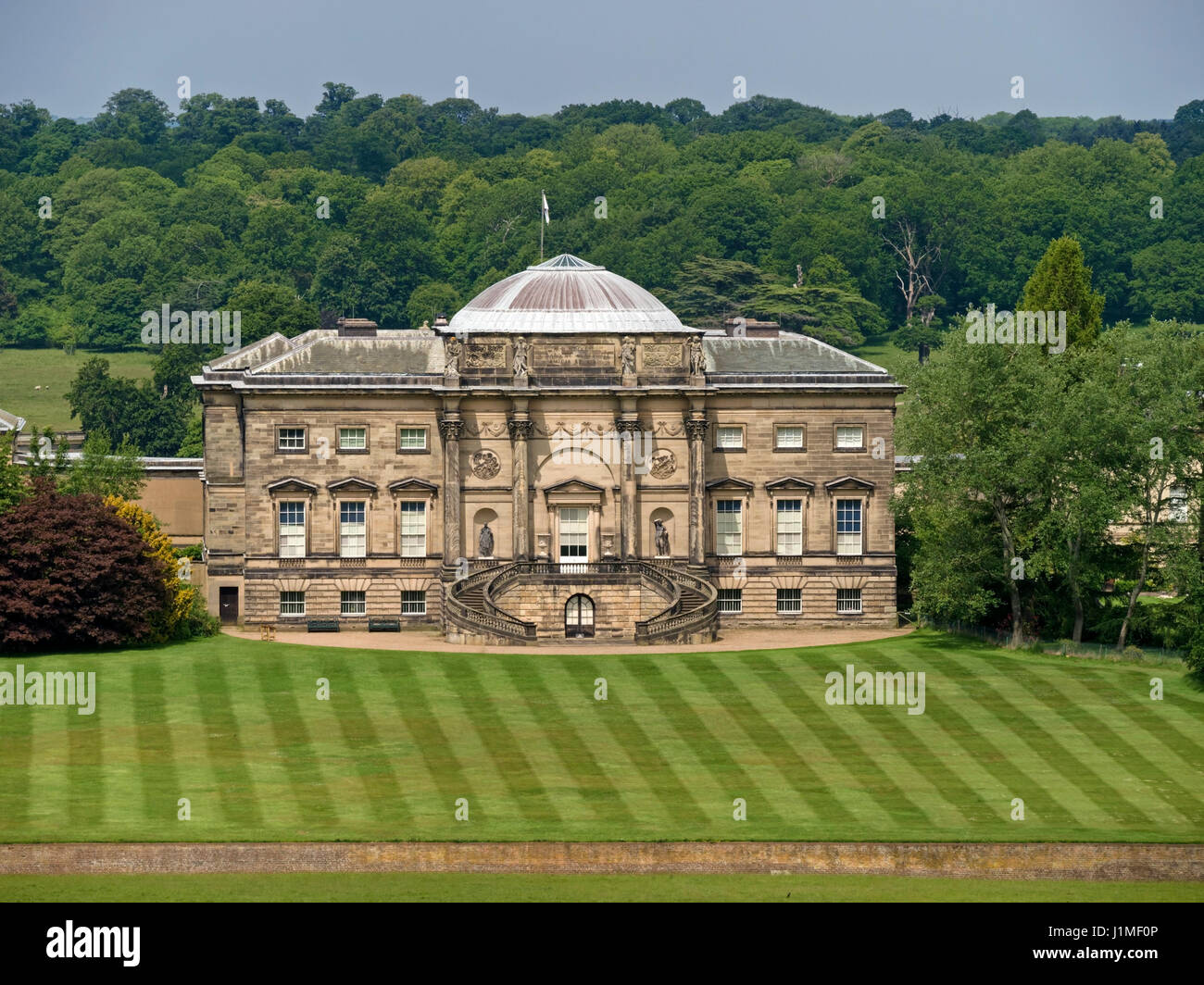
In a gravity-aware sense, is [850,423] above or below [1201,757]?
above

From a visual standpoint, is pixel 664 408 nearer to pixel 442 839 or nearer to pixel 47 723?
pixel 47 723

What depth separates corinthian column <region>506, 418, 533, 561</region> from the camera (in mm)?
111500

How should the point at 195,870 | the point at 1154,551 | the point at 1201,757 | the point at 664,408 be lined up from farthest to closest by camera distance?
the point at 664,408, the point at 1154,551, the point at 1201,757, the point at 195,870

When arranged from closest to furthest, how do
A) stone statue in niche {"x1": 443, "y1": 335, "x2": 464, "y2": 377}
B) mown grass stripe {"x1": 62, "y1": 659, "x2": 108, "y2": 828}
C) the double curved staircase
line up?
mown grass stripe {"x1": 62, "y1": 659, "x2": 108, "y2": 828} < the double curved staircase < stone statue in niche {"x1": 443, "y1": 335, "x2": 464, "y2": 377}

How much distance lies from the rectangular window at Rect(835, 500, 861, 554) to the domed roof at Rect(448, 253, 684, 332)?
1017 centimetres

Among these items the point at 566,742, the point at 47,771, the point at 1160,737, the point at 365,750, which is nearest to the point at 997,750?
the point at 1160,737

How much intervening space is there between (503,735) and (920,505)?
1049 inches

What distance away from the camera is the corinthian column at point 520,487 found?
11150cm

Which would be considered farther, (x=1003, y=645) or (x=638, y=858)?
(x=1003, y=645)

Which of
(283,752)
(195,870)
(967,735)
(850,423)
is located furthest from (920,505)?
(195,870)

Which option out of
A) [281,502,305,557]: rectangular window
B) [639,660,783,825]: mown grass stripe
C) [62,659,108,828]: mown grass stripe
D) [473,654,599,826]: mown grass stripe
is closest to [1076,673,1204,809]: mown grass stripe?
[639,660,783,825]: mown grass stripe

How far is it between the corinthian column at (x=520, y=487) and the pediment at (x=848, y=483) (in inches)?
492

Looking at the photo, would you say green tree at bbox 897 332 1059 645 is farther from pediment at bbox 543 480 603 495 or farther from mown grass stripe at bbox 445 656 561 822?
mown grass stripe at bbox 445 656 561 822

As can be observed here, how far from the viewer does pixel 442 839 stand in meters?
75.1
